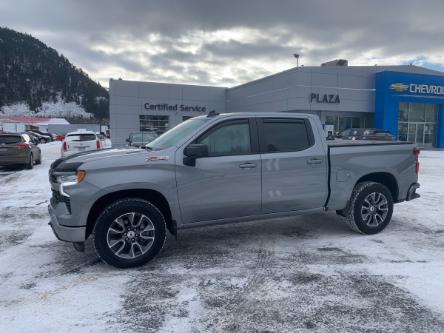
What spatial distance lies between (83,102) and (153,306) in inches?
7738

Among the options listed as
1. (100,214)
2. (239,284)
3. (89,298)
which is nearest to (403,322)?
(239,284)

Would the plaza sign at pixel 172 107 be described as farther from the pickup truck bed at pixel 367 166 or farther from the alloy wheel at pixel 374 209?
the alloy wheel at pixel 374 209

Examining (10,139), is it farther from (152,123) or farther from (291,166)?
(152,123)

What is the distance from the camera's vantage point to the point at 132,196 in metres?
4.49

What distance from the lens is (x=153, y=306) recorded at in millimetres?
3502

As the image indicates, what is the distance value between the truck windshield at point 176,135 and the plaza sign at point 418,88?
31.3m

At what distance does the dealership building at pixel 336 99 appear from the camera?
30.5 meters

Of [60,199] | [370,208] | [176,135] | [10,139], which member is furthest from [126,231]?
[10,139]

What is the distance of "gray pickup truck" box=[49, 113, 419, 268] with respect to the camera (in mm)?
4234

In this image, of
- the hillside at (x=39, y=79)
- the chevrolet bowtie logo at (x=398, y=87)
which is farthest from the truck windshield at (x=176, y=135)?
the hillside at (x=39, y=79)

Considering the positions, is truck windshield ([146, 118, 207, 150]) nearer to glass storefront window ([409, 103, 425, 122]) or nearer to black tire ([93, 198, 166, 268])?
black tire ([93, 198, 166, 268])

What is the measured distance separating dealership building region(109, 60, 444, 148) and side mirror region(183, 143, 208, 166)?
2677cm

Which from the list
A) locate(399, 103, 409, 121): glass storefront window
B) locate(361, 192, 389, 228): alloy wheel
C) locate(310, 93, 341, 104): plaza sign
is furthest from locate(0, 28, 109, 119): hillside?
locate(361, 192, 389, 228): alloy wheel

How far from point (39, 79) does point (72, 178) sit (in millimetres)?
203935
